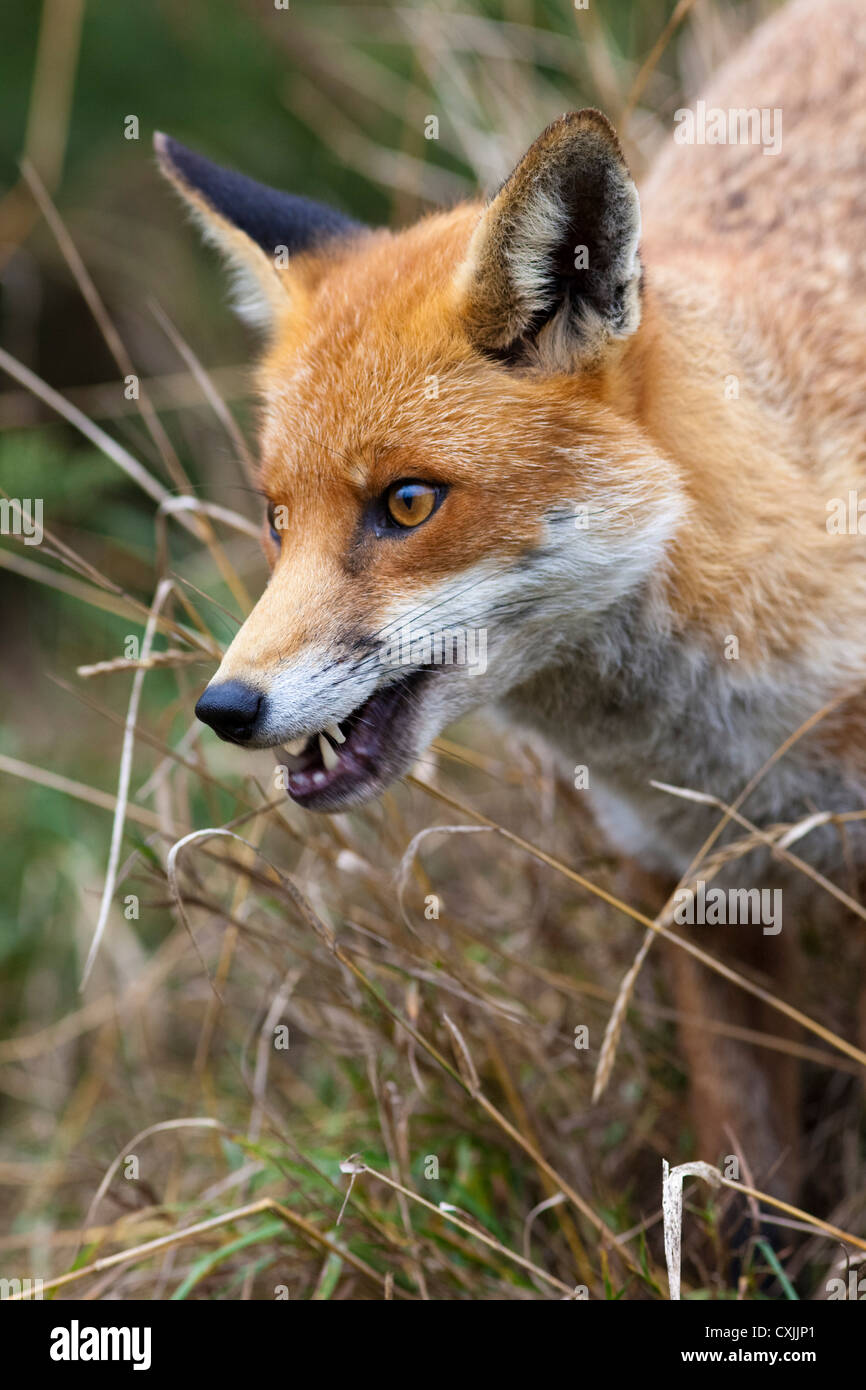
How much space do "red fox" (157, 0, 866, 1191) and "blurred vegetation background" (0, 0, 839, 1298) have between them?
67cm

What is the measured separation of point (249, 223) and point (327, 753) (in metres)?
1.70

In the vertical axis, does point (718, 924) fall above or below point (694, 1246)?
above

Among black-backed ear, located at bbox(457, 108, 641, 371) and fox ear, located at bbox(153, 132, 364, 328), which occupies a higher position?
fox ear, located at bbox(153, 132, 364, 328)

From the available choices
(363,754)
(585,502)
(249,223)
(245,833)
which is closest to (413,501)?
(585,502)

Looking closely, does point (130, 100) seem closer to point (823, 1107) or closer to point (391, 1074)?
point (391, 1074)

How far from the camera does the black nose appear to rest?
2787mm

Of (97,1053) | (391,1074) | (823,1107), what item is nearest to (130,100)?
(97,1053)

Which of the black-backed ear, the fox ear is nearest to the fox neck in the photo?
the black-backed ear

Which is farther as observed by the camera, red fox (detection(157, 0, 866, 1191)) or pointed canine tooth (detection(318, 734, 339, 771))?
pointed canine tooth (detection(318, 734, 339, 771))

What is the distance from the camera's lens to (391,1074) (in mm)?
4250

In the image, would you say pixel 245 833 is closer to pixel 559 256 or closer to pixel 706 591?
pixel 706 591

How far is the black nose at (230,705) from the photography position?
279 centimetres

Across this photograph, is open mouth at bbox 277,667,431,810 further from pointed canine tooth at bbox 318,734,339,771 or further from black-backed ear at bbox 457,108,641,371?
black-backed ear at bbox 457,108,641,371
